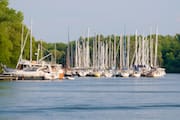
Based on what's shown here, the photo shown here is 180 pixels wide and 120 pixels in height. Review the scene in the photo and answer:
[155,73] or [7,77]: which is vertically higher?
[155,73]

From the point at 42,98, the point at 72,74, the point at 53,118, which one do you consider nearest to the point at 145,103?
the point at 42,98

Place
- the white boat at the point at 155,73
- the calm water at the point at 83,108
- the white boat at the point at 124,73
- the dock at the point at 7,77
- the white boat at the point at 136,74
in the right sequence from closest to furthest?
1. the calm water at the point at 83,108
2. the dock at the point at 7,77
3. the white boat at the point at 136,74
4. the white boat at the point at 124,73
5. the white boat at the point at 155,73

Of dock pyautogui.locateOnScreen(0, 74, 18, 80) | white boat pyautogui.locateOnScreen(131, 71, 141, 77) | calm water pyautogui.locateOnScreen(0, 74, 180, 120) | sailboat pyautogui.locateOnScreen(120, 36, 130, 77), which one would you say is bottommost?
calm water pyautogui.locateOnScreen(0, 74, 180, 120)

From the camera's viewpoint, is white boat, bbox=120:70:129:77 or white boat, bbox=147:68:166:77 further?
white boat, bbox=147:68:166:77

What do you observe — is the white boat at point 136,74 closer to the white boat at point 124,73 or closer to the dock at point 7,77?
the white boat at point 124,73

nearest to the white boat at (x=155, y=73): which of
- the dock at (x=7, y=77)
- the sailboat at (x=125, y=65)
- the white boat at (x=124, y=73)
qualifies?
the sailboat at (x=125, y=65)

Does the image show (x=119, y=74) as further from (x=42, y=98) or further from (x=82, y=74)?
(x=42, y=98)

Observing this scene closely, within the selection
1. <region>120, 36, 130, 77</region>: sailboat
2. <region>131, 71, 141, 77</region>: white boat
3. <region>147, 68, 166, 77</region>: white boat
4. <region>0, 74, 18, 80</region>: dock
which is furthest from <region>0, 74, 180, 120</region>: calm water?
<region>147, 68, 166, 77</region>: white boat

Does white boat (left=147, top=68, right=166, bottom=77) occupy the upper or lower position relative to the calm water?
upper

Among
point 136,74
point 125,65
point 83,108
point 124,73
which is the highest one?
point 125,65

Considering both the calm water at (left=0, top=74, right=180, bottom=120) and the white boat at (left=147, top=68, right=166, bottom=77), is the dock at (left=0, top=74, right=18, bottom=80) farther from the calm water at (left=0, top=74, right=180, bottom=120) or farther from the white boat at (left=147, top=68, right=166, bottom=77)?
the white boat at (left=147, top=68, right=166, bottom=77)

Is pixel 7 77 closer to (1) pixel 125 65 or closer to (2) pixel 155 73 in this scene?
(1) pixel 125 65

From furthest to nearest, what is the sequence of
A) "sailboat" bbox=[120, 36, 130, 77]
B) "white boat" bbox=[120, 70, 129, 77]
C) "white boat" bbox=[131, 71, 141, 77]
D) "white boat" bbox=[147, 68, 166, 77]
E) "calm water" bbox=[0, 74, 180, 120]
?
"white boat" bbox=[147, 68, 166, 77] < "sailboat" bbox=[120, 36, 130, 77] < "white boat" bbox=[120, 70, 129, 77] < "white boat" bbox=[131, 71, 141, 77] < "calm water" bbox=[0, 74, 180, 120]

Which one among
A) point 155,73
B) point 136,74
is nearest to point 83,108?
point 136,74
